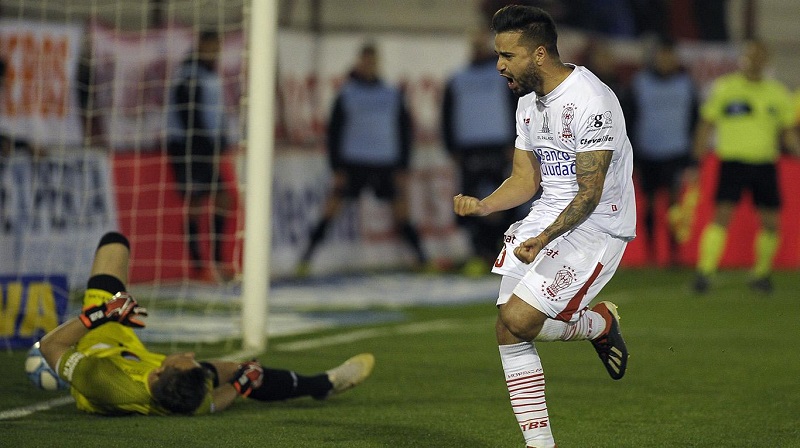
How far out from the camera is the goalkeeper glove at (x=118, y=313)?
21.7ft

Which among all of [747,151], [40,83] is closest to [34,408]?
[40,83]

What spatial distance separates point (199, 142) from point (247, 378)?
6.68m

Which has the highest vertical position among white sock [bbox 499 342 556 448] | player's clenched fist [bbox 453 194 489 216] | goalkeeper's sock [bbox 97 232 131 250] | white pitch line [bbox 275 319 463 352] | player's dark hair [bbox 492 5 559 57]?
player's dark hair [bbox 492 5 559 57]

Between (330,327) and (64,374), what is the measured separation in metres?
4.67

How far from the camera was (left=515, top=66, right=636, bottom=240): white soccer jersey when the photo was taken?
5637 millimetres

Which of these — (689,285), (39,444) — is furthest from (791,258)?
(39,444)

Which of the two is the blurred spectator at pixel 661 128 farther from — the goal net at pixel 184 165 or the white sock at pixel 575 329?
the white sock at pixel 575 329

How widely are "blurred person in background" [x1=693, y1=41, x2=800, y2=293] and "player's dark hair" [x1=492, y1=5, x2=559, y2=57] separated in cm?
891

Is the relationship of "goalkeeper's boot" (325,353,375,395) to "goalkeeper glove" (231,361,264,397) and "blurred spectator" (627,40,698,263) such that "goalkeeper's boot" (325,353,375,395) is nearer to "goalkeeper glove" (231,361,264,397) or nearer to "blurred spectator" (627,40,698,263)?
"goalkeeper glove" (231,361,264,397)

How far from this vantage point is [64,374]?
6887mm

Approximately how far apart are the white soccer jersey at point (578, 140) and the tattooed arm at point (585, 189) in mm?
40

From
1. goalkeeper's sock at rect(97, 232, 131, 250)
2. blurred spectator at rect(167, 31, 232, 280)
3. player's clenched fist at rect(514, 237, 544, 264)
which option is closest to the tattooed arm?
player's clenched fist at rect(514, 237, 544, 264)

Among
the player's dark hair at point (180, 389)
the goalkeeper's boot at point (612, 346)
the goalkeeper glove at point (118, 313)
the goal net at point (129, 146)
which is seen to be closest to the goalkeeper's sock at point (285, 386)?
the player's dark hair at point (180, 389)

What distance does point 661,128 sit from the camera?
1811 cm
